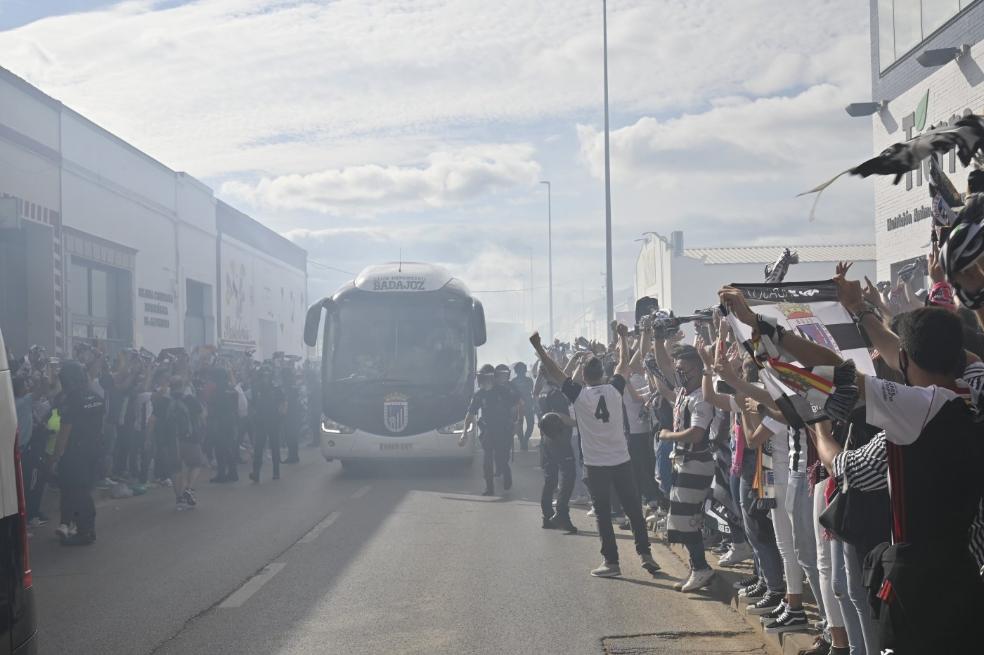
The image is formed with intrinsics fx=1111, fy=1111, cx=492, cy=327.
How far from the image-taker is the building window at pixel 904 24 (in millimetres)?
19797

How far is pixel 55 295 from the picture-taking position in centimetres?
2312

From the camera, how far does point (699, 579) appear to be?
8.59 metres

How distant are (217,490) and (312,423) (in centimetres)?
1154

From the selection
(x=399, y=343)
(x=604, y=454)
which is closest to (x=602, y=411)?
(x=604, y=454)

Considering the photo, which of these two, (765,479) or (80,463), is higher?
(765,479)

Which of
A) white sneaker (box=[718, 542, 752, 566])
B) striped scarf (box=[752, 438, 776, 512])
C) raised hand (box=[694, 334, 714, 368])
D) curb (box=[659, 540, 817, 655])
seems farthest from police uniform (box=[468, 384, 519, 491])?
raised hand (box=[694, 334, 714, 368])

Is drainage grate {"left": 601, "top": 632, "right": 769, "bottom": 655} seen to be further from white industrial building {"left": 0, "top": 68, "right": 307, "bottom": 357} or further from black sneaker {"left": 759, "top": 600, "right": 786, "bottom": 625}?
white industrial building {"left": 0, "top": 68, "right": 307, "bottom": 357}

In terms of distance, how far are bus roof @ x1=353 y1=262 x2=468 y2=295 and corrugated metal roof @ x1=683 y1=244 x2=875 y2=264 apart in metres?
46.8

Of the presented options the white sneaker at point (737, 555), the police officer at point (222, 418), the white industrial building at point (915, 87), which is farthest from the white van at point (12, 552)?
the white industrial building at point (915, 87)

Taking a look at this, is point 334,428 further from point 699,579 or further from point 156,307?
point 156,307

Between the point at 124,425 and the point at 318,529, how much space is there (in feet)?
19.5

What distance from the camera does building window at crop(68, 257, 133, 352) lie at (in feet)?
81.2

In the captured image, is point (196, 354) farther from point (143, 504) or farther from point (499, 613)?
point (499, 613)

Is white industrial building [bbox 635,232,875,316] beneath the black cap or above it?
above
